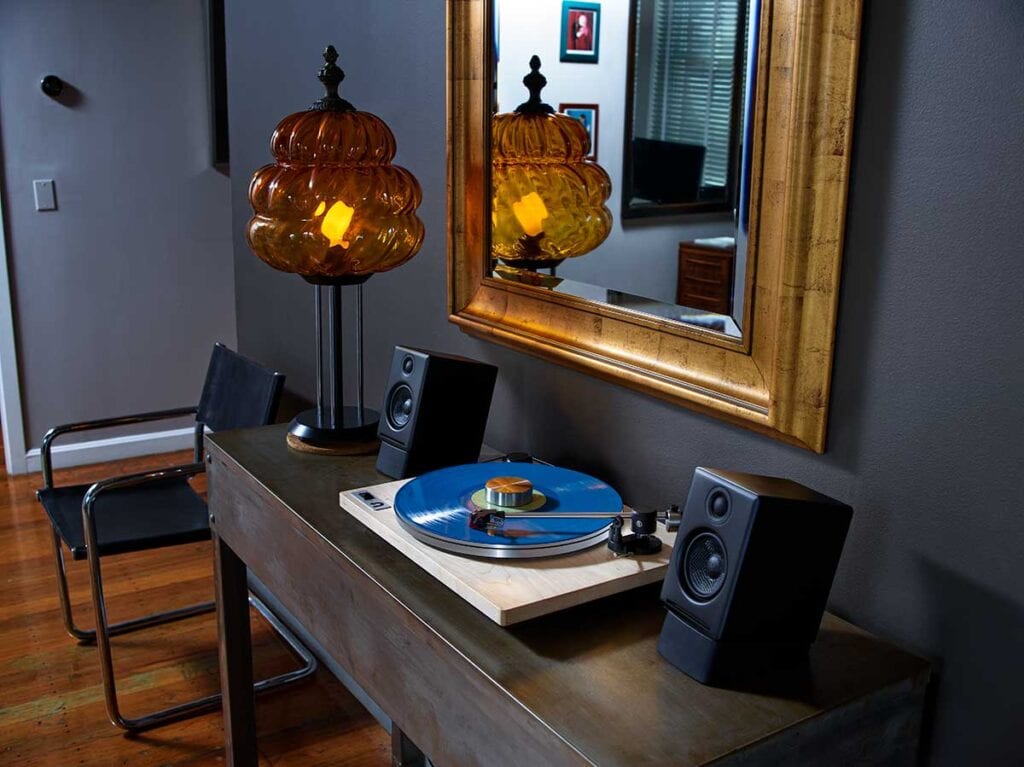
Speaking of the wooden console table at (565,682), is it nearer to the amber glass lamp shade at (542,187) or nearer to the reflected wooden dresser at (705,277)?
the reflected wooden dresser at (705,277)

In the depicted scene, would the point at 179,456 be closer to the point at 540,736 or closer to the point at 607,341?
the point at 607,341

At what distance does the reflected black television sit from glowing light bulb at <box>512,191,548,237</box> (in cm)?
24

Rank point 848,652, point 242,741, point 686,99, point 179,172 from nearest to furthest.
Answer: point 848,652, point 686,99, point 242,741, point 179,172

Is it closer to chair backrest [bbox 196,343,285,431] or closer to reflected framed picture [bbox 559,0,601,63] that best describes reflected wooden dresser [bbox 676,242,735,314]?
reflected framed picture [bbox 559,0,601,63]

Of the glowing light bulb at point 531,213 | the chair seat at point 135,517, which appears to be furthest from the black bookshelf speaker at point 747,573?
the chair seat at point 135,517

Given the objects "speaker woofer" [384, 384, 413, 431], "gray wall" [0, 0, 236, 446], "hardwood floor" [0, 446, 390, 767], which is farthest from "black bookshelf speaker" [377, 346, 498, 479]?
"gray wall" [0, 0, 236, 446]

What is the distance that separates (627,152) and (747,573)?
70cm

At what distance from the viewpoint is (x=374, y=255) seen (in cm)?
172

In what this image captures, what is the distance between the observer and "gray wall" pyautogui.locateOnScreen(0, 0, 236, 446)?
148 inches

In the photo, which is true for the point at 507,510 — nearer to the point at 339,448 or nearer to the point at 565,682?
the point at 565,682

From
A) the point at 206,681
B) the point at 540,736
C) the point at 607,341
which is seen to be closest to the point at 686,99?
the point at 607,341

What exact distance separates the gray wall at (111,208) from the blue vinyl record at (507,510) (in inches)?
117

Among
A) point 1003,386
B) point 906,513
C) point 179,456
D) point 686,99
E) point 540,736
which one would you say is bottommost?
point 179,456

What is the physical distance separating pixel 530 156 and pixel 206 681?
156 centimetres
